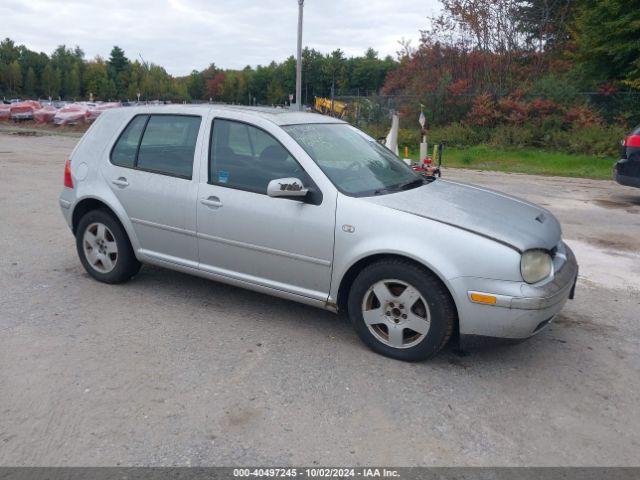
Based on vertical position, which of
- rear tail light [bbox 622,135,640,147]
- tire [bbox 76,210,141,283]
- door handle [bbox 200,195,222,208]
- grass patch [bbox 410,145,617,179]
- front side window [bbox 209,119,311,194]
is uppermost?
rear tail light [bbox 622,135,640,147]

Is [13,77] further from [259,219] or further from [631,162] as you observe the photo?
[259,219]

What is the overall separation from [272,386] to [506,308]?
1.49 metres

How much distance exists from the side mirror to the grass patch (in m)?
12.7

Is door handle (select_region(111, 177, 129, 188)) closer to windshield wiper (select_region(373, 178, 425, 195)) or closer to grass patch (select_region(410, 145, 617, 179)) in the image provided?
windshield wiper (select_region(373, 178, 425, 195))

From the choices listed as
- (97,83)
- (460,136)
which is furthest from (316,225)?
(97,83)

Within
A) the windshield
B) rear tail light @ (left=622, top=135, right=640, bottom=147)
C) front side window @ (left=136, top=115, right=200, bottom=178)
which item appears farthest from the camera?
rear tail light @ (left=622, top=135, right=640, bottom=147)

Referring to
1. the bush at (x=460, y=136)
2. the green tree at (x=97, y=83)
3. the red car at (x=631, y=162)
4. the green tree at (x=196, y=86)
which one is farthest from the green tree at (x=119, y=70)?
the red car at (x=631, y=162)

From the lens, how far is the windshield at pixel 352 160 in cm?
424

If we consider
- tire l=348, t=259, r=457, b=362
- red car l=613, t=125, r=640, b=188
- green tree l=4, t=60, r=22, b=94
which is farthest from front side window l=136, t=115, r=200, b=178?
green tree l=4, t=60, r=22, b=94

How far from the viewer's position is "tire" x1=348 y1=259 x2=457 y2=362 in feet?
12.1

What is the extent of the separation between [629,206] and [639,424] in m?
8.05

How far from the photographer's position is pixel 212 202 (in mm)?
4496

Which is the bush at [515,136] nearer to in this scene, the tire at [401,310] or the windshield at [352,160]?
the windshield at [352,160]

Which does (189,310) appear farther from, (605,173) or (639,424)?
(605,173)
